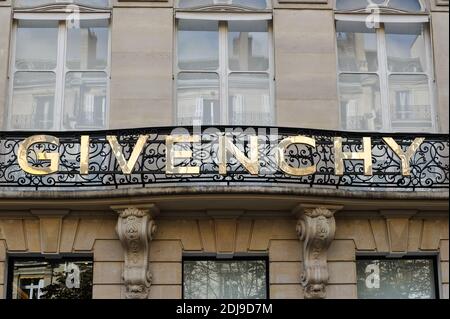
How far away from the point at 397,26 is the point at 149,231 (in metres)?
5.78

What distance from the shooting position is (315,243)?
13.8m

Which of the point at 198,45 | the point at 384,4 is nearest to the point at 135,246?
the point at 198,45

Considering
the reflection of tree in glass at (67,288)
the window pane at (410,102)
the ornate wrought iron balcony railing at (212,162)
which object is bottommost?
the reflection of tree in glass at (67,288)

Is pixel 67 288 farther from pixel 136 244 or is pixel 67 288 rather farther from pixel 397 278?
pixel 397 278

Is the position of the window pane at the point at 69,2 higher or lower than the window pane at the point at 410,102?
higher

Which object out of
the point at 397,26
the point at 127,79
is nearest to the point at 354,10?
the point at 397,26

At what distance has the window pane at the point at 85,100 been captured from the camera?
15172mm

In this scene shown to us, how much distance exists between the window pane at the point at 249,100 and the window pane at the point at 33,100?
3.04 metres

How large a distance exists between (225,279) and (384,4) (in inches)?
220

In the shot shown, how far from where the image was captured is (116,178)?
14094 mm

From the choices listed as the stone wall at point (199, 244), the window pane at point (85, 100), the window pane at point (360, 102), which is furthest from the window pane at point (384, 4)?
the window pane at point (85, 100)

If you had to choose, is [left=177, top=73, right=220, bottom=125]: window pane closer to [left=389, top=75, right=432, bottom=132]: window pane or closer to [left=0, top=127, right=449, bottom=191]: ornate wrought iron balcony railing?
[left=0, top=127, right=449, bottom=191]: ornate wrought iron balcony railing

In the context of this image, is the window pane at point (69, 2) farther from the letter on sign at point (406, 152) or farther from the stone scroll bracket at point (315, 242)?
the letter on sign at point (406, 152)

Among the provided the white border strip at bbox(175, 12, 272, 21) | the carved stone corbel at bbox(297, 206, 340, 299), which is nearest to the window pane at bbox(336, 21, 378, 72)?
the white border strip at bbox(175, 12, 272, 21)
